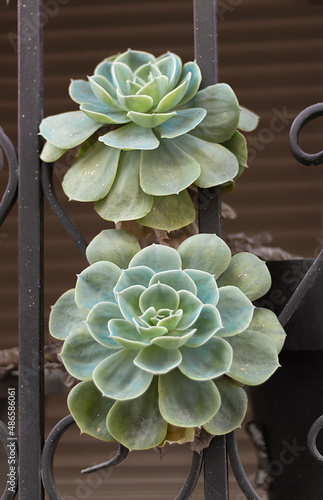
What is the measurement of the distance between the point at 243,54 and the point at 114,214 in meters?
1.96

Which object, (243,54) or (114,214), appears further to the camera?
(243,54)

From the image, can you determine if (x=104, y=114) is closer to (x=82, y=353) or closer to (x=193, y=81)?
(x=193, y=81)

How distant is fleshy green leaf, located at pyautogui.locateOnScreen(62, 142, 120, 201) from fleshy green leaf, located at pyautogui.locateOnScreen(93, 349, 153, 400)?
19 cm

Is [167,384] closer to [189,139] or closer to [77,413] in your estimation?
[77,413]

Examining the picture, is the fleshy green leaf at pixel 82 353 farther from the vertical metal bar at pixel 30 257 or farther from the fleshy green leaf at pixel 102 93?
the fleshy green leaf at pixel 102 93

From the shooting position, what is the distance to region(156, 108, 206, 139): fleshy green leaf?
0.68m

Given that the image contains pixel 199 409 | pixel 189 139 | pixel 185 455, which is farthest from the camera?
pixel 185 455

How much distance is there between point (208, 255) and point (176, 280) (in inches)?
2.3

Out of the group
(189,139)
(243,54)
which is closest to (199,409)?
(189,139)

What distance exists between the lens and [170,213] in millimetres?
690

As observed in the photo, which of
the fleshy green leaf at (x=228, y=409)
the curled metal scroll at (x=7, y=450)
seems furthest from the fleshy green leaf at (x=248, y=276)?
the curled metal scroll at (x=7, y=450)

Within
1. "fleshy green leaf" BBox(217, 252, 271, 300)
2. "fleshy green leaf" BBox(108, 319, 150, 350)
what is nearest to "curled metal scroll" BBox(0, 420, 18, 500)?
"fleshy green leaf" BBox(108, 319, 150, 350)

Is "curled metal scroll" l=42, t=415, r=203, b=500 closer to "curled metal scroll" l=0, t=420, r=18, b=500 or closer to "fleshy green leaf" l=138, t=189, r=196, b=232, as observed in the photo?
"curled metal scroll" l=0, t=420, r=18, b=500

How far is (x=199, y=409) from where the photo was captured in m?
0.61
